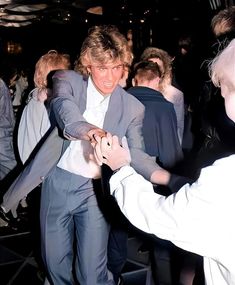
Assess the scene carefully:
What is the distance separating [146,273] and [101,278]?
0.87 m

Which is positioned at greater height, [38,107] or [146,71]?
[146,71]

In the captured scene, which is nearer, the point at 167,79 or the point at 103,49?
the point at 103,49

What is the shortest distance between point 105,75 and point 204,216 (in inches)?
59.8

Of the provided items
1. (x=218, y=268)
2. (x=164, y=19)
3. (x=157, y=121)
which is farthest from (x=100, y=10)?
(x=218, y=268)

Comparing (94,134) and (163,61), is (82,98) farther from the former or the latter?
(163,61)

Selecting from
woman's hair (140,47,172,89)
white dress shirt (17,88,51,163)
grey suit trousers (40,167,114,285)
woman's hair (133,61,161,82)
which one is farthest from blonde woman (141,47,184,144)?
grey suit trousers (40,167,114,285)

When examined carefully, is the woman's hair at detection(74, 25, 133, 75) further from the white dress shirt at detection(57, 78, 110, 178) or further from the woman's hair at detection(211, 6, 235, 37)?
the woman's hair at detection(211, 6, 235, 37)

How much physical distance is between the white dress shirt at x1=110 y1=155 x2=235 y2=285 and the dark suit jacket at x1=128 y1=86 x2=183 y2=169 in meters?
2.02

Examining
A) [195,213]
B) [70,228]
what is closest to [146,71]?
[70,228]

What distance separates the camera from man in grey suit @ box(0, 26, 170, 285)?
264 cm

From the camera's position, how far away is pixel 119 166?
1691 mm

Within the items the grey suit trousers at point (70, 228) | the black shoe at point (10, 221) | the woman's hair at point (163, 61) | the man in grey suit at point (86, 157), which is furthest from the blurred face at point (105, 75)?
the black shoe at point (10, 221)

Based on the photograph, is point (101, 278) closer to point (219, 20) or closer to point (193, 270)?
point (193, 270)

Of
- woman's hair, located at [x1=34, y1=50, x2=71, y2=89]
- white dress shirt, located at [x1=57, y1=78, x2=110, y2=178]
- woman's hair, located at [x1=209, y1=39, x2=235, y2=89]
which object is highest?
woman's hair, located at [x1=209, y1=39, x2=235, y2=89]
